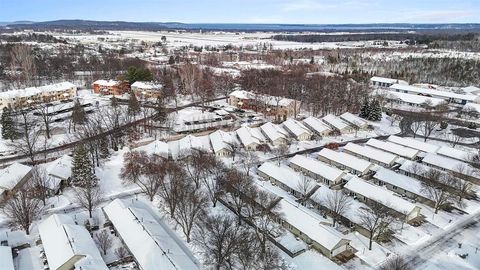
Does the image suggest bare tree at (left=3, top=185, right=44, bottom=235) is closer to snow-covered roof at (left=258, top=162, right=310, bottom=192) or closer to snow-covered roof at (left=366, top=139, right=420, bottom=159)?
snow-covered roof at (left=258, top=162, right=310, bottom=192)

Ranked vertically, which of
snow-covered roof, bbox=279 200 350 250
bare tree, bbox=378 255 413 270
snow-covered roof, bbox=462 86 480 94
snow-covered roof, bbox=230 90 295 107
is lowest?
bare tree, bbox=378 255 413 270

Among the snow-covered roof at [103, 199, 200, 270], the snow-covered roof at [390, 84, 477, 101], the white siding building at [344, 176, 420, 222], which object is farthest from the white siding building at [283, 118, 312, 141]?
the snow-covered roof at [390, 84, 477, 101]

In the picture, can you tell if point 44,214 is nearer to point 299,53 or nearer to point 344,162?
point 344,162

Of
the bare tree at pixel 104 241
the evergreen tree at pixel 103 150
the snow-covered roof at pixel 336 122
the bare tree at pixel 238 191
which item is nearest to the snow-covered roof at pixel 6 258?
the bare tree at pixel 104 241

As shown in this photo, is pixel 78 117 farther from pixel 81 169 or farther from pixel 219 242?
pixel 219 242

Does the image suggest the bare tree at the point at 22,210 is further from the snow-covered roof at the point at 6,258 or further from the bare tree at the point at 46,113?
the bare tree at the point at 46,113

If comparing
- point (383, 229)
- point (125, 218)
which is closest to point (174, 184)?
point (125, 218)
